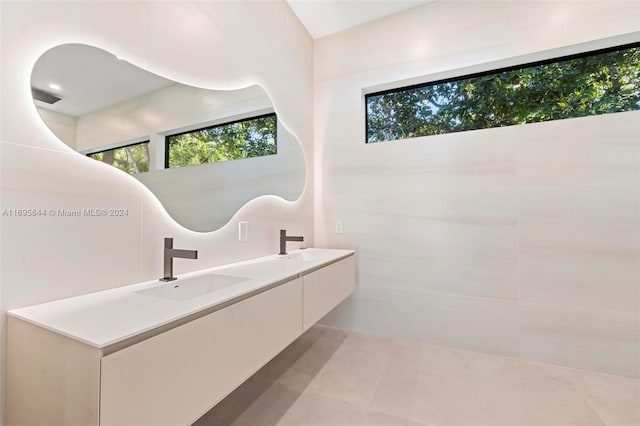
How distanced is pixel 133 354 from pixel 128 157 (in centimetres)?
83

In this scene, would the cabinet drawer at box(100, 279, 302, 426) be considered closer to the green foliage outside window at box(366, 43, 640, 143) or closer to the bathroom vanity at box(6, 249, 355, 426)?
the bathroom vanity at box(6, 249, 355, 426)

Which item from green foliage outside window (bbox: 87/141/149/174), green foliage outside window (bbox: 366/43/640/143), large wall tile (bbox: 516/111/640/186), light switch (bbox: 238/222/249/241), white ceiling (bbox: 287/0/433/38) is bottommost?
light switch (bbox: 238/222/249/241)

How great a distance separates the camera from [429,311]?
2.24m

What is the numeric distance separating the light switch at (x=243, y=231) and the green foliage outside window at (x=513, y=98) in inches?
59.8

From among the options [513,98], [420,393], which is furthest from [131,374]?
[513,98]

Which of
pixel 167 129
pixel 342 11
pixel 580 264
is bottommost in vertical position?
pixel 580 264

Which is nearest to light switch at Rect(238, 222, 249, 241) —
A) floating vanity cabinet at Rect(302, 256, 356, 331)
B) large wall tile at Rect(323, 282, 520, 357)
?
floating vanity cabinet at Rect(302, 256, 356, 331)

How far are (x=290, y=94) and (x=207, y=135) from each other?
3.52ft

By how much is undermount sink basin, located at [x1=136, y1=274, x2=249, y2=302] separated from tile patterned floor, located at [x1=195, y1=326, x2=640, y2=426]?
2.30 feet

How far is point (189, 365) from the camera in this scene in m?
0.79

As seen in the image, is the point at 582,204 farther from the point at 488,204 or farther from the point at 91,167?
the point at 91,167

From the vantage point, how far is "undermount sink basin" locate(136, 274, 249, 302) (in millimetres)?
1108

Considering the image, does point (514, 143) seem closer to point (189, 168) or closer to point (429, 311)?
point (429, 311)

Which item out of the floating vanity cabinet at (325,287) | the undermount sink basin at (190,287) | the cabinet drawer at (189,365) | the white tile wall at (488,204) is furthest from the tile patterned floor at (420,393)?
the undermount sink basin at (190,287)
